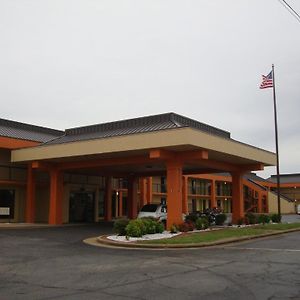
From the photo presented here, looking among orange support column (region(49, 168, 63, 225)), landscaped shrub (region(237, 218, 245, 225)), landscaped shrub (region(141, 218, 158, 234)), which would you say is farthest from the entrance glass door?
landscaped shrub (region(141, 218, 158, 234))

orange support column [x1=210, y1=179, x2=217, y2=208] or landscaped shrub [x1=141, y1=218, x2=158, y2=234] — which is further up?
orange support column [x1=210, y1=179, x2=217, y2=208]

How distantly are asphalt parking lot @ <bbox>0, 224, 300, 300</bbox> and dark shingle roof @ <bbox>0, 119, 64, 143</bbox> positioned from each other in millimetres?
18562

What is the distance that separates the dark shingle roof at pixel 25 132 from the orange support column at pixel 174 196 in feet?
44.3

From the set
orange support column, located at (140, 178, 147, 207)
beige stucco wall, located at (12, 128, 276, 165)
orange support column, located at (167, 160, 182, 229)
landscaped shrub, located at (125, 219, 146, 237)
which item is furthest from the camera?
orange support column, located at (140, 178, 147, 207)

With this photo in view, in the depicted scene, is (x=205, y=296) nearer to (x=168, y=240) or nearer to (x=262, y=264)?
(x=262, y=264)

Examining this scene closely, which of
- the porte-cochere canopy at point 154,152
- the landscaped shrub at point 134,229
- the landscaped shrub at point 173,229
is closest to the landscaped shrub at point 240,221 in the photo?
the porte-cochere canopy at point 154,152

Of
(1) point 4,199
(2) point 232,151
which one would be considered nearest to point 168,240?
(2) point 232,151

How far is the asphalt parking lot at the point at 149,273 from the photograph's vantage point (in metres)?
9.04

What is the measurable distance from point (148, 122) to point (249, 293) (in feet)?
71.7

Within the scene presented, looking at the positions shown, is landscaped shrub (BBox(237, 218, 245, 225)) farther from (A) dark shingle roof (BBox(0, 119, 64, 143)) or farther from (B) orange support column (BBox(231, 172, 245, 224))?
(A) dark shingle roof (BBox(0, 119, 64, 143))

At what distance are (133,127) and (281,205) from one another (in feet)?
159

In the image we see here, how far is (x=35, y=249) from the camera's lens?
17.6 m

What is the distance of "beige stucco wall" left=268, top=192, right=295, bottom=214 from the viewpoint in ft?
232

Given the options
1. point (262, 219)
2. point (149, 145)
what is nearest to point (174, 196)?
point (149, 145)
